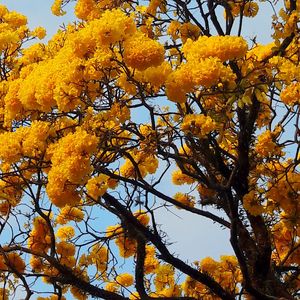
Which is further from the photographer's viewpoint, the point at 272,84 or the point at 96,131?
the point at 272,84

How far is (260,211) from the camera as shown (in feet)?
21.1

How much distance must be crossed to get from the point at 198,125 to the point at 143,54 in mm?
688

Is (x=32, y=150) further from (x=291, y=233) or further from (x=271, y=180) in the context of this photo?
(x=291, y=233)

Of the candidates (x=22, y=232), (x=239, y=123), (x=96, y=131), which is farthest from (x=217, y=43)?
(x=22, y=232)

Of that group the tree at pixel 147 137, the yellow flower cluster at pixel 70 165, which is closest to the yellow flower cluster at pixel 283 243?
the tree at pixel 147 137

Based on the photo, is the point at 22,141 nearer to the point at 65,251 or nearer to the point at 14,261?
the point at 14,261

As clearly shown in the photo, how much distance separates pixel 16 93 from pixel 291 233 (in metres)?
3.61

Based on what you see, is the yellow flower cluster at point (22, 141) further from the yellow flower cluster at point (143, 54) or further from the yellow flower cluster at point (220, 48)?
the yellow flower cluster at point (220, 48)

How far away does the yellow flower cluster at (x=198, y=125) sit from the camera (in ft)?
15.3

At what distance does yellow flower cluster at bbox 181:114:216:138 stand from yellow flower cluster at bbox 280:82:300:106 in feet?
2.40

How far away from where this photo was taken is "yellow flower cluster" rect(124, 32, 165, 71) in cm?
442

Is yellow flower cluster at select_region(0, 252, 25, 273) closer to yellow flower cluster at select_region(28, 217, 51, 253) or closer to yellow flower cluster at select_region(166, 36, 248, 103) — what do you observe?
yellow flower cluster at select_region(28, 217, 51, 253)

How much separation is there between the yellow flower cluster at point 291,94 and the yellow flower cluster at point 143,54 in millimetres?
1162

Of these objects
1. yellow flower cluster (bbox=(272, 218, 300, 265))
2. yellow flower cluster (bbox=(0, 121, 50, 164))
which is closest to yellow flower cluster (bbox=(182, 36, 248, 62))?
yellow flower cluster (bbox=(0, 121, 50, 164))
